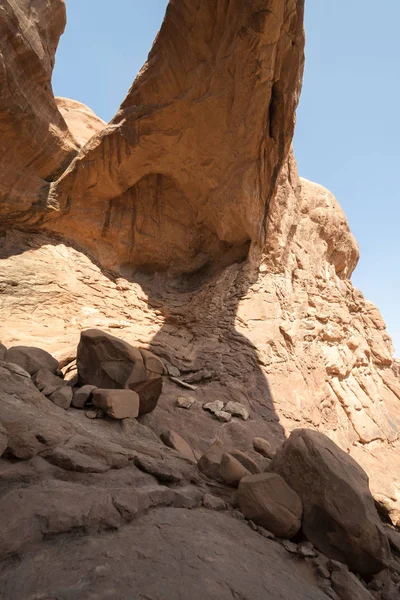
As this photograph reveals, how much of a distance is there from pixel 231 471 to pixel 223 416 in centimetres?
193

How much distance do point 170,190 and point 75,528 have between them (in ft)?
22.7

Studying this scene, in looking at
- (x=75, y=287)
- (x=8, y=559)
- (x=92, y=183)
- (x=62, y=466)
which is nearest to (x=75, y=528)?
(x=8, y=559)

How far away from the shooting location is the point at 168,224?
309 inches

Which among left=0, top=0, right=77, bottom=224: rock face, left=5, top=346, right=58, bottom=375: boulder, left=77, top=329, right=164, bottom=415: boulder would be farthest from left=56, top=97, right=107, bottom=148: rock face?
left=77, top=329, right=164, bottom=415: boulder

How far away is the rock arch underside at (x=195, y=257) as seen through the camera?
4.22 metres

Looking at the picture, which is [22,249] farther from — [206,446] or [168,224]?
[206,446]

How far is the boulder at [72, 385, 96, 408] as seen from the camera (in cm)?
316

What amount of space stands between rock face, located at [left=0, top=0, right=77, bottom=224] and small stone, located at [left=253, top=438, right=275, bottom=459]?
5.55m

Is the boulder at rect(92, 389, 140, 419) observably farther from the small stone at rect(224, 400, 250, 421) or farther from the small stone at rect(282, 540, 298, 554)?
the small stone at rect(224, 400, 250, 421)

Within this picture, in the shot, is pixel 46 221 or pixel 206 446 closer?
pixel 206 446

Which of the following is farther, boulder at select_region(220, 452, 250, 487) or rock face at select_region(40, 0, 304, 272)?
rock face at select_region(40, 0, 304, 272)

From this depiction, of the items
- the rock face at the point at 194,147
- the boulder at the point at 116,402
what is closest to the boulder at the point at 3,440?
the boulder at the point at 116,402

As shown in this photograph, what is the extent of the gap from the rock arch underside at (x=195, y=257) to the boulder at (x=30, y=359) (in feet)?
0.68

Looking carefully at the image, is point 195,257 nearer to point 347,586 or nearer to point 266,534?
point 266,534
